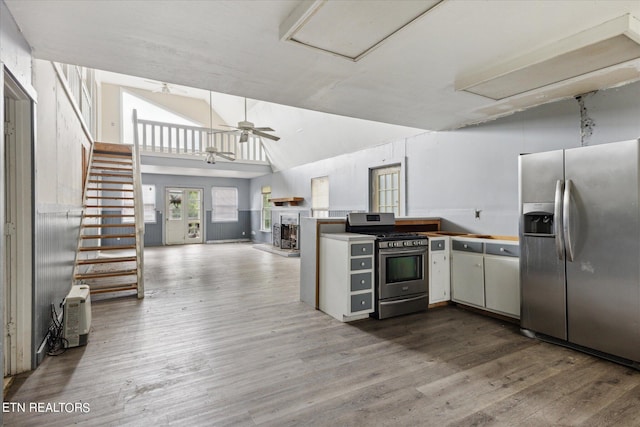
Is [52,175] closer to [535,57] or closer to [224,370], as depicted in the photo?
[224,370]

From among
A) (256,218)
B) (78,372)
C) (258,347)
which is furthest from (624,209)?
(256,218)

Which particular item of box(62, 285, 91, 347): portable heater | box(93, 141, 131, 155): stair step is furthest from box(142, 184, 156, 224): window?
box(62, 285, 91, 347): portable heater

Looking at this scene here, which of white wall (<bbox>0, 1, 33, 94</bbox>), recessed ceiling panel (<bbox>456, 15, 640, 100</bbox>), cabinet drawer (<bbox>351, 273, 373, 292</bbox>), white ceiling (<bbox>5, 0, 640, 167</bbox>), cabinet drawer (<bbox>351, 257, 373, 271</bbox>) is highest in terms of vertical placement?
white ceiling (<bbox>5, 0, 640, 167</bbox>)

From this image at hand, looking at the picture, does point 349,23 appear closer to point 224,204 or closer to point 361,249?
point 361,249

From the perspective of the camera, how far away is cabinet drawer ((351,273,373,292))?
347 cm

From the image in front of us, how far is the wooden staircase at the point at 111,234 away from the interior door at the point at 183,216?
1665 mm

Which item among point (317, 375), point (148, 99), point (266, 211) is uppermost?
point (148, 99)

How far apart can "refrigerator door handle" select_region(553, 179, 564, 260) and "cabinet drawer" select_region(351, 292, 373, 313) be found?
183 centimetres

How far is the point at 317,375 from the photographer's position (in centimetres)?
236

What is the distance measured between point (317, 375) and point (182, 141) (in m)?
9.11

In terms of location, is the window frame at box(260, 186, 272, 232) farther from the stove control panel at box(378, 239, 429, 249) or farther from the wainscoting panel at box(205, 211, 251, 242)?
the stove control panel at box(378, 239, 429, 249)

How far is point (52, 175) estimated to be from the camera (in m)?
3.19

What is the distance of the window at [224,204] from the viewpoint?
11672mm

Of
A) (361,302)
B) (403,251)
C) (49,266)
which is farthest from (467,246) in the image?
(49,266)
